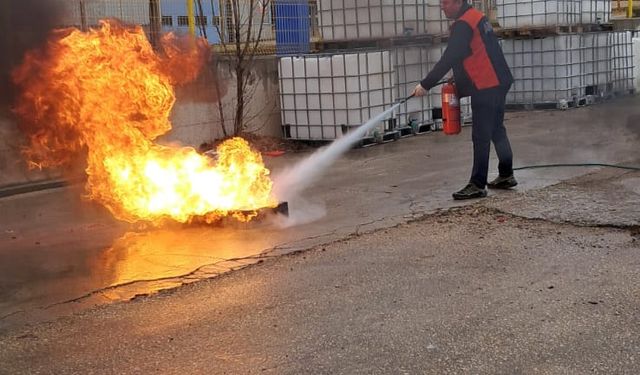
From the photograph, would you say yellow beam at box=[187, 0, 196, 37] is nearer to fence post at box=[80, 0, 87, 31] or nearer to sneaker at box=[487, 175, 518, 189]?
fence post at box=[80, 0, 87, 31]

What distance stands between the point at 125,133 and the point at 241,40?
508 centimetres

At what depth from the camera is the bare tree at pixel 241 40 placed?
1082cm

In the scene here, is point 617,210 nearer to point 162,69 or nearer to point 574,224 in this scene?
point 574,224

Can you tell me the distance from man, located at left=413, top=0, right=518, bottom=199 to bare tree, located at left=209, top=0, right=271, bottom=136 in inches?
169

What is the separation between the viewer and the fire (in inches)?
250

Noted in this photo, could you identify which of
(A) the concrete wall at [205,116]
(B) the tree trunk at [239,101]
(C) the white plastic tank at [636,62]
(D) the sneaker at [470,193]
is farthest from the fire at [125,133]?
(C) the white plastic tank at [636,62]

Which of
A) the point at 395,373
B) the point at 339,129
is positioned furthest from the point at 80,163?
the point at 395,373

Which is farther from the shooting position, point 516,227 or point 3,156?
point 3,156

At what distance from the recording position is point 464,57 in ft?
23.4

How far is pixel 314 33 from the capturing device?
40.2 feet

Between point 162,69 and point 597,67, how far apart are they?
10.6 m

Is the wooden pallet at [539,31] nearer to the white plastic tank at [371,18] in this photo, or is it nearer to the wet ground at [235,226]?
the white plastic tank at [371,18]

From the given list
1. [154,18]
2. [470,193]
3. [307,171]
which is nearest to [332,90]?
[307,171]

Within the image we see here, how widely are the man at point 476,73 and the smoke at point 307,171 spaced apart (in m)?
0.91
